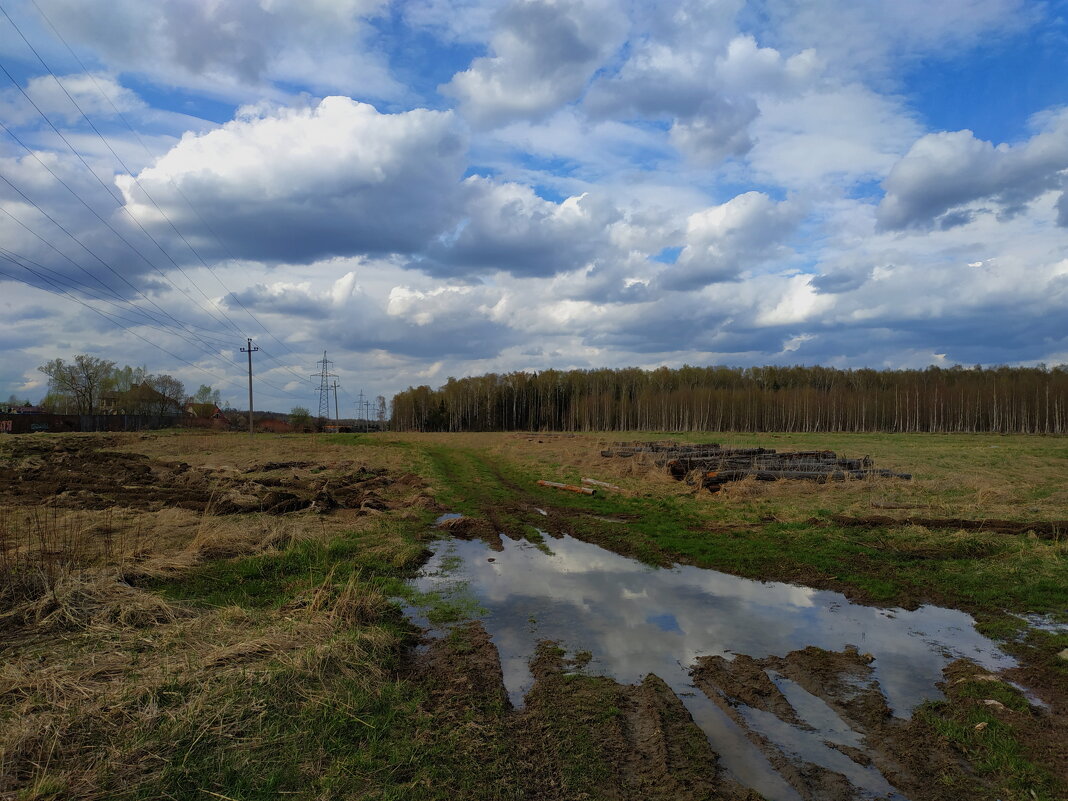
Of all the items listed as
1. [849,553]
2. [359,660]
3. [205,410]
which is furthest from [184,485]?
[205,410]

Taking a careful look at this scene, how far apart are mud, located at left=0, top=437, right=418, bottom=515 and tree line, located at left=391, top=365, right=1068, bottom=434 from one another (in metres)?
69.4

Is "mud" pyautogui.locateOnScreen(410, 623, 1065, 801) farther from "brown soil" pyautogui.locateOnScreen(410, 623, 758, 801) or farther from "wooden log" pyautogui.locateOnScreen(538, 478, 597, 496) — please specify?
"wooden log" pyautogui.locateOnScreen(538, 478, 597, 496)

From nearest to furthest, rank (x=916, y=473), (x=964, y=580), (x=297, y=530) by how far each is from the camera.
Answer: (x=964, y=580)
(x=297, y=530)
(x=916, y=473)

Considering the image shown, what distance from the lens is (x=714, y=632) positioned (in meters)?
7.87

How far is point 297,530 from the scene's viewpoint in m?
12.5

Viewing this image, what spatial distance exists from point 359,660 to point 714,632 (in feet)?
14.6

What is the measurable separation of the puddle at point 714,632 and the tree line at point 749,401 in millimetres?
79638

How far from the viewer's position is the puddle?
205 inches

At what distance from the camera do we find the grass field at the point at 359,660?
4391 mm

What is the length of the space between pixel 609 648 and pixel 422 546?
6.53 m

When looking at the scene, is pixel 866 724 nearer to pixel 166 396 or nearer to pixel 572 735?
pixel 572 735

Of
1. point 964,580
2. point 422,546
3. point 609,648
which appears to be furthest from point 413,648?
point 964,580

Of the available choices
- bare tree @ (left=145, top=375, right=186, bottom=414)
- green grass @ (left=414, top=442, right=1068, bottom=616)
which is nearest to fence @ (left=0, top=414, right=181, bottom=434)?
bare tree @ (left=145, top=375, right=186, bottom=414)

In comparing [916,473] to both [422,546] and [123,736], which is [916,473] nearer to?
[422,546]
